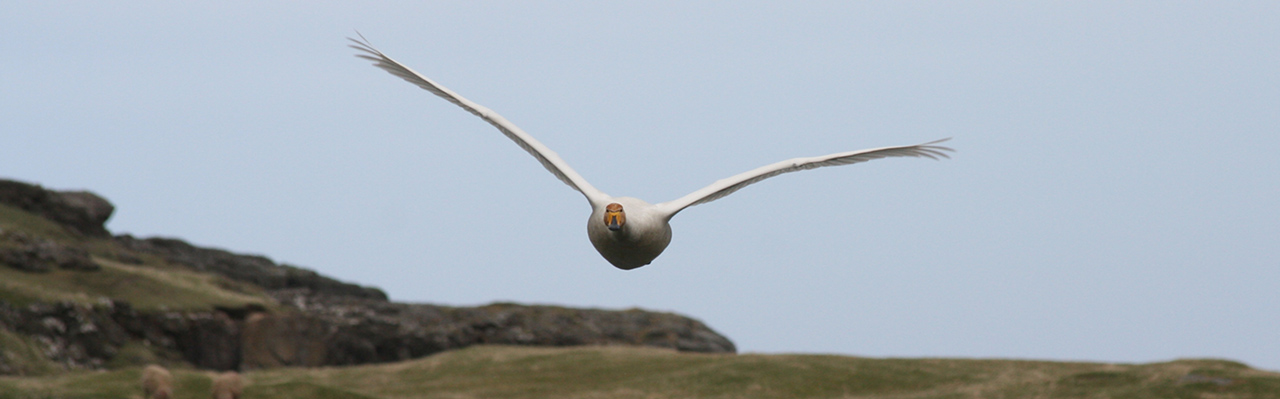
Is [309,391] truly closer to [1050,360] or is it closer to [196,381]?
[196,381]

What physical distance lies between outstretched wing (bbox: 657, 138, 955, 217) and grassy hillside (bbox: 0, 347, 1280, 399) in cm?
2281

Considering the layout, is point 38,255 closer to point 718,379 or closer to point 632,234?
point 718,379

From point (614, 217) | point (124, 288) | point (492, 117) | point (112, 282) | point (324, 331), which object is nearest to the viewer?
point (614, 217)

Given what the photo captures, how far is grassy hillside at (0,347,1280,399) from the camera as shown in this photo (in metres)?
35.2

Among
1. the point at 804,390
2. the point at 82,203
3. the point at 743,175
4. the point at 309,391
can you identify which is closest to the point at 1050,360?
the point at 804,390

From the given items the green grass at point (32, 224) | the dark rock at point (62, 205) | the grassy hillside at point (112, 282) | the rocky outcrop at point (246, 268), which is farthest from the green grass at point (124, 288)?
the rocky outcrop at point (246, 268)

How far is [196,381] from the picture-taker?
34.2 meters

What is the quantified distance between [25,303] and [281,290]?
2450 centimetres

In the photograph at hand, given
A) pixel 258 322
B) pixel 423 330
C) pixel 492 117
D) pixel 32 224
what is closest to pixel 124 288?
pixel 258 322

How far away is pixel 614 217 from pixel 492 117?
11.6 ft

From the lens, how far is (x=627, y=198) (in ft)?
42.9

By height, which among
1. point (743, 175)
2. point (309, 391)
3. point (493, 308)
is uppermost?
point (493, 308)

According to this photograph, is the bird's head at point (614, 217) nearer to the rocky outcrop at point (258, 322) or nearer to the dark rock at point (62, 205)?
the rocky outcrop at point (258, 322)

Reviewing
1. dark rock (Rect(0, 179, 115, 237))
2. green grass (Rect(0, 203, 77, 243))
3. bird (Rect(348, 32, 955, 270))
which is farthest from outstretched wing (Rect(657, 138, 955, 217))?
dark rock (Rect(0, 179, 115, 237))
